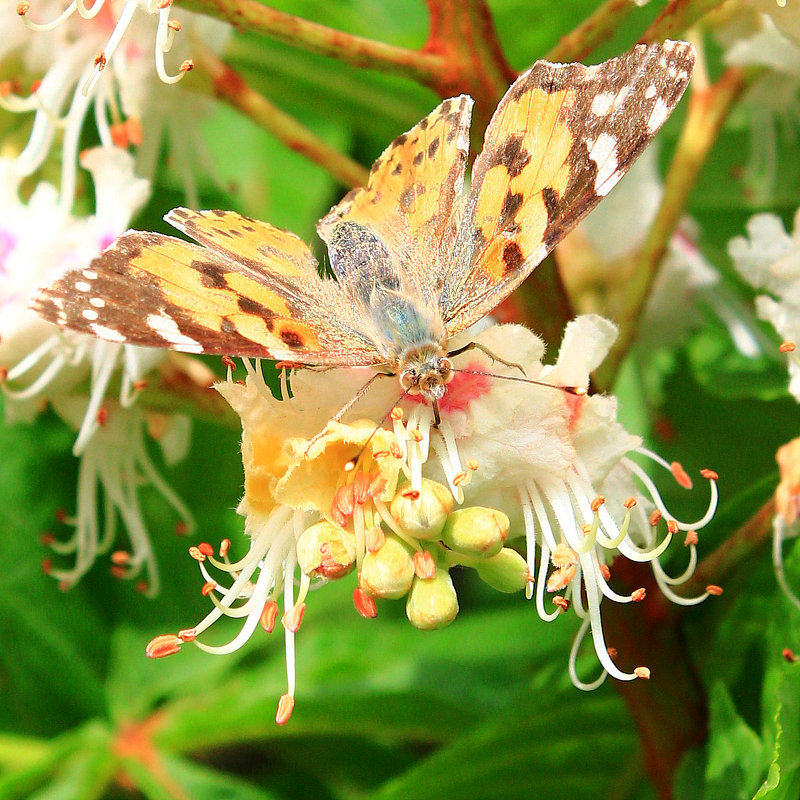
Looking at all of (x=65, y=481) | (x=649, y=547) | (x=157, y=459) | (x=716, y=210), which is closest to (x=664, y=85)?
(x=649, y=547)

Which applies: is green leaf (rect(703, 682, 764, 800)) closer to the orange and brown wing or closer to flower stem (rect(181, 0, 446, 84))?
the orange and brown wing

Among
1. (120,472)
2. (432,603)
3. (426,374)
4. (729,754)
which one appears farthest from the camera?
(120,472)

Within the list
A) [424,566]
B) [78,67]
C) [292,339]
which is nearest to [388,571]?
[424,566]

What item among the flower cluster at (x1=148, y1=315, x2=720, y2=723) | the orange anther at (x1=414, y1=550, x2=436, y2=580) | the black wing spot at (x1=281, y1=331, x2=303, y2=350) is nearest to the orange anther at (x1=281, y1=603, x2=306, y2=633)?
the flower cluster at (x1=148, y1=315, x2=720, y2=723)

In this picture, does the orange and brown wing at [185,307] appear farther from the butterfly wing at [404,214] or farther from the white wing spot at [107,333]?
the butterfly wing at [404,214]

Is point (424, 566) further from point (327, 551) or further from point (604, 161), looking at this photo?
point (604, 161)
